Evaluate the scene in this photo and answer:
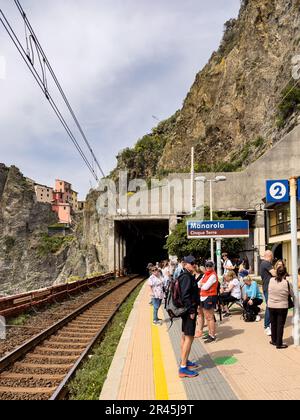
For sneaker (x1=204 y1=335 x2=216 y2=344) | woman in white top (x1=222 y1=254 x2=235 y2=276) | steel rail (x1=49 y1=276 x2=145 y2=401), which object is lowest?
steel rail (x1=49 y1=276 x2=145 y2=401)

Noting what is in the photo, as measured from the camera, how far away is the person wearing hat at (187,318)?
6234 mm

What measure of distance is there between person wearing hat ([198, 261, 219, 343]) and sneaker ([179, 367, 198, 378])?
Answer: 231 centimetres

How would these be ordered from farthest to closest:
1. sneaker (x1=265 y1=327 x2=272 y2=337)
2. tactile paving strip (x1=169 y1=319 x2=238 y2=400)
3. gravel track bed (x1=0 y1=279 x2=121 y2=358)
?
gravel track bed (x1=0 y1=279 x2=121 y2=358), sneaker (x1=265 y1=327 x2=272 y2=337), tactile paving strip (x1=169 y1=319 x2=238 y2=400)

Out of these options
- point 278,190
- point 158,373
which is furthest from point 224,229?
point 158,373

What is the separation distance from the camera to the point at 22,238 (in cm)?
11550

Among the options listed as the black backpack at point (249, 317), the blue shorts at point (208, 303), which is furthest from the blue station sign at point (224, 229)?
the blue shorts at point (208, 303)

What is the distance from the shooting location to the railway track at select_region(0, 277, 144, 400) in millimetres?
6248

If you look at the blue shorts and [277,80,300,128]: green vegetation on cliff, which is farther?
[277,80,300,128]: green vegetation on cliff

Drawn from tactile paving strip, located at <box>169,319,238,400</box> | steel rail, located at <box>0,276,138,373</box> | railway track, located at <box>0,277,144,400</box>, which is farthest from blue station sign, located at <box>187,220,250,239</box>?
tactile paving strip, located at <box>169,319,238,400</box>

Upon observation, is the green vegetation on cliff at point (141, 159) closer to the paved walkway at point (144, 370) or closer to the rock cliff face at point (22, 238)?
the rock cliff face at point (22, 238)

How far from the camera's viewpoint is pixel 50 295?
17547mm

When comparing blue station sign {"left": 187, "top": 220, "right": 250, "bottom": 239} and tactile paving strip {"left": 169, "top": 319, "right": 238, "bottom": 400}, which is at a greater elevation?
blue station sign {"left": 187, "top": 220, "right": 250, "bottom": 239}

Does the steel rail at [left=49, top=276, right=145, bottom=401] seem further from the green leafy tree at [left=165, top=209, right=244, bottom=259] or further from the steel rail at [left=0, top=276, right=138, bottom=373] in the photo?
the green leafy tree at [left=165, top=209, right=244, bottom=259]

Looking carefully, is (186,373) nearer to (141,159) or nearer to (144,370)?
(144,370)
